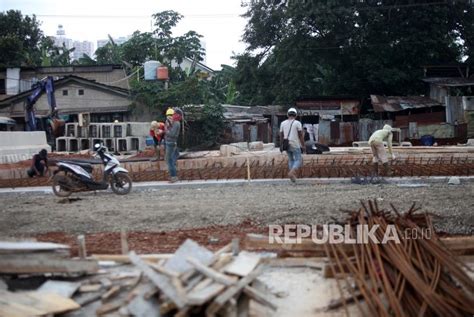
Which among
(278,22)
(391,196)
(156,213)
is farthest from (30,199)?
(278,22)

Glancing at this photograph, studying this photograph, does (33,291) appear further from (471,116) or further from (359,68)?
(359,68)

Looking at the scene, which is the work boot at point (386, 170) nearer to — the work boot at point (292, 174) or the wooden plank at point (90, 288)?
the work boot at point (292, 174)

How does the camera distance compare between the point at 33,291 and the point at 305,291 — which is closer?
the point at 33,291

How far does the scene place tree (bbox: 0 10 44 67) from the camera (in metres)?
37.5

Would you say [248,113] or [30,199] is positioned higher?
[248,113]

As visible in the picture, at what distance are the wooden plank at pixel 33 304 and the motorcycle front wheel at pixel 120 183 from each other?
7.25 meters

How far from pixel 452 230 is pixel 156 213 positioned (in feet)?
13.6

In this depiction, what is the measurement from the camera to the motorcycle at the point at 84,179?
11164 mm

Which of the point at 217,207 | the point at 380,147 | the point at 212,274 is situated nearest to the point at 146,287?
the point at 212,274

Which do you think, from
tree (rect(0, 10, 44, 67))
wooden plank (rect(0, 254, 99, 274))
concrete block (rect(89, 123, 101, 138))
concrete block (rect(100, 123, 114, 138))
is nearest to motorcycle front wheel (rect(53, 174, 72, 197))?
wooden plank (rect(0, 254, 99, 274))

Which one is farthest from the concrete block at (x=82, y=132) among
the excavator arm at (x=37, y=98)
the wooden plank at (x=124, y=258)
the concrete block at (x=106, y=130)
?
the wooden plank at (x=124, y=258)

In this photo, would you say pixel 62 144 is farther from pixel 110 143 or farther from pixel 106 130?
pixel 110 143

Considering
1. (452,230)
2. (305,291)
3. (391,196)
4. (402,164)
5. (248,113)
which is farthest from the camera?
(248,113)

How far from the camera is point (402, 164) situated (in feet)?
47.5
